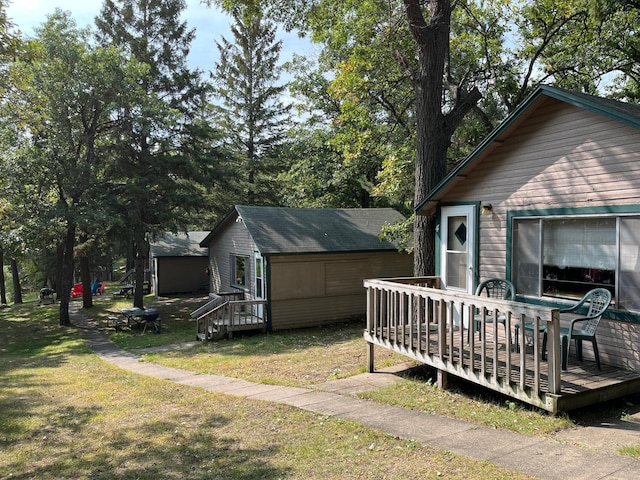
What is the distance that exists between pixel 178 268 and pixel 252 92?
1311 centimetres

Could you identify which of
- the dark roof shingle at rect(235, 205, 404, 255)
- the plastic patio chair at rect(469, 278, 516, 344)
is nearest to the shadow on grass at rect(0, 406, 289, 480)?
the plastic patio chair at rect(469, 278, 516, 344)

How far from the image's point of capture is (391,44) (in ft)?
41.8

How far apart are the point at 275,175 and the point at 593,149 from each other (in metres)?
25.0

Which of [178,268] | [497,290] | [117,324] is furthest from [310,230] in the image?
[178,268]

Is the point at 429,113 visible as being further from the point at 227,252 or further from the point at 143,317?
the point at 143,317

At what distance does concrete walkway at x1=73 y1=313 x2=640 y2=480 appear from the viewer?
4.01 metres

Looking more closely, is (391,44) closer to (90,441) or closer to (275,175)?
(90,441)

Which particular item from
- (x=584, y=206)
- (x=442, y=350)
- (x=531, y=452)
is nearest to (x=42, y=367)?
(x=442, y=350)

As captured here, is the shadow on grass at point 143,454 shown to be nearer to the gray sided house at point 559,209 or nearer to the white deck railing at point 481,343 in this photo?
the white deck railing at point 481,343

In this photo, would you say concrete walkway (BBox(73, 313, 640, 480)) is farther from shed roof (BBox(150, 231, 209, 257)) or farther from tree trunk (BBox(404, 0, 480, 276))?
shed roof (BBox(150, 231, 209, 257))

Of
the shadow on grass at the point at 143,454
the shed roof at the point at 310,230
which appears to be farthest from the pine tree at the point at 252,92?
the shadow on grass at the point at 143,454

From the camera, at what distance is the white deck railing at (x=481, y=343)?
16.9ft

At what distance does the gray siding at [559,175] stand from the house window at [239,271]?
10.3 meters

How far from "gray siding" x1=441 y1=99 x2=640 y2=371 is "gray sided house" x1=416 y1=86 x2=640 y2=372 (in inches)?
0.6
